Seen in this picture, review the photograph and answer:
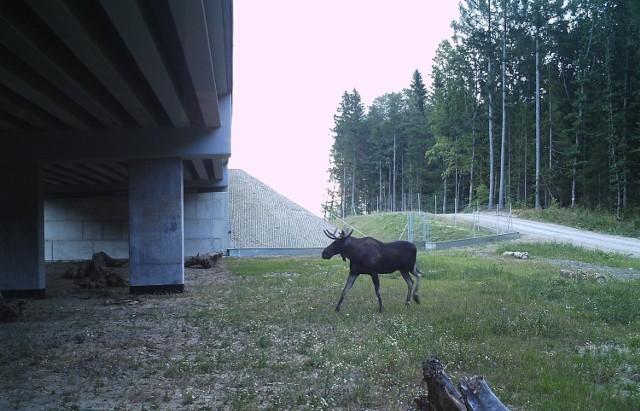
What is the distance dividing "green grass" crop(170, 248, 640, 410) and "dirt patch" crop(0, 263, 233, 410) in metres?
0.47

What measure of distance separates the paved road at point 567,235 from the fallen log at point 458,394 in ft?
86.4

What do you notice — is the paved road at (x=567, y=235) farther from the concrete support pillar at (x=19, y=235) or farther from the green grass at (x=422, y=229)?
the concrete support pillar at (x=19, y=235)

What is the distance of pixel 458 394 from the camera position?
4219 mm

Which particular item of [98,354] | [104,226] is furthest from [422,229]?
[98,354]

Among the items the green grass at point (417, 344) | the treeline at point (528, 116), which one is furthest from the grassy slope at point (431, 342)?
the treeline at point (528, 116)

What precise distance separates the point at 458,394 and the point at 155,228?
17217 mm

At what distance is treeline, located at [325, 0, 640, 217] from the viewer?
4506 cm

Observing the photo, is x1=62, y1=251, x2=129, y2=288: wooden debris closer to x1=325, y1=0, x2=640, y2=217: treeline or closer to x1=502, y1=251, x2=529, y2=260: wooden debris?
x1=502, y1=251, x2=529, y2=260: wooden debris

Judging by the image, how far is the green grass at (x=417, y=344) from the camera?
281 inches

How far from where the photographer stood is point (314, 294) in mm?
16750

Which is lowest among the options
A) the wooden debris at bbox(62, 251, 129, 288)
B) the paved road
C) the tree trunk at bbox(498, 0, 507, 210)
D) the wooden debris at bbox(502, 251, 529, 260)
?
the wooden debris at bbox(62, 251, 129, 288)

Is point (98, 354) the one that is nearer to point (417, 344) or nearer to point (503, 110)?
point (417, 344)

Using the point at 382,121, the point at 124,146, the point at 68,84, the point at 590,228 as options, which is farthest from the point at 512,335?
the point at 382,121

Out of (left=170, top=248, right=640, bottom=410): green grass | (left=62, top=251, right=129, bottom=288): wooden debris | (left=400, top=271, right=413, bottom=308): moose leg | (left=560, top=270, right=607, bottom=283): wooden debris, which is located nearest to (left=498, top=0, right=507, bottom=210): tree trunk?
(left=560, top=270, right=607, bottom=283): wooden debris
